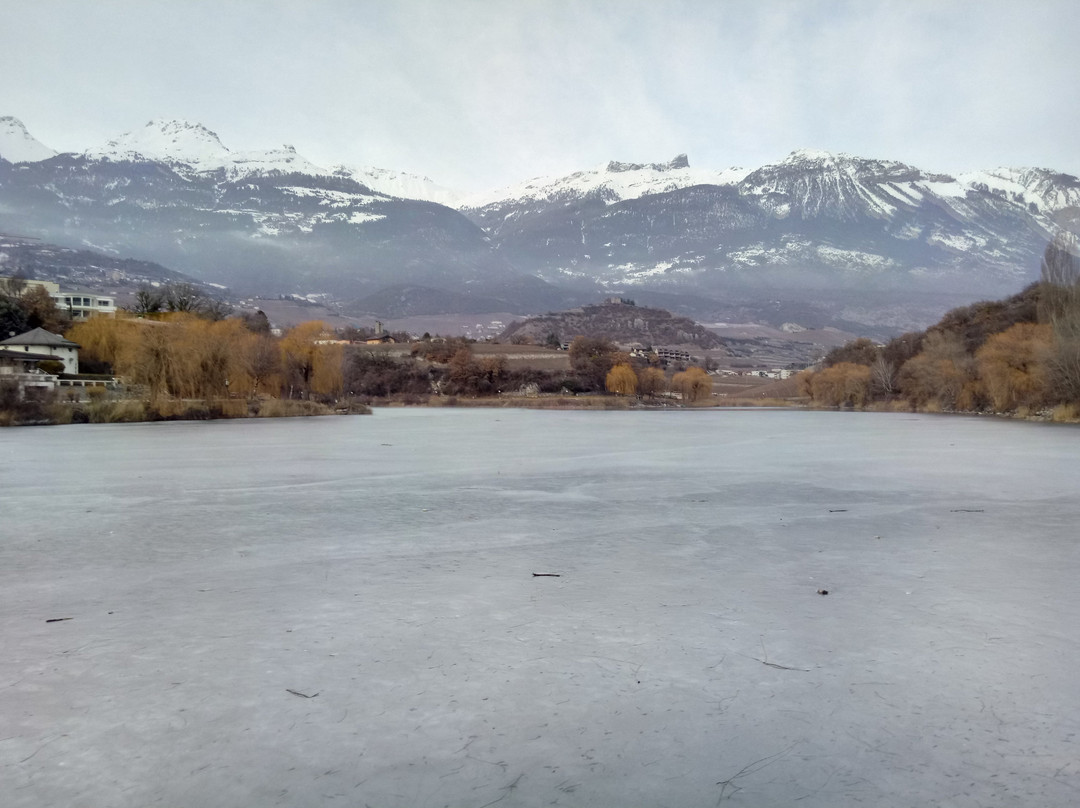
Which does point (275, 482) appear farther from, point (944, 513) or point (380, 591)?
point (944, 513)

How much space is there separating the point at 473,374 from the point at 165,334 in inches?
2116

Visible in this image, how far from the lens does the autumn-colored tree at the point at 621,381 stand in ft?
333

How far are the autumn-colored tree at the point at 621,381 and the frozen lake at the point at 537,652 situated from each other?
86.5 meters

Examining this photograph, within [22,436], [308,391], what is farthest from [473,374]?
[22,436]

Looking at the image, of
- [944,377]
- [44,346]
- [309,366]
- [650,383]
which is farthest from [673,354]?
[44,346]

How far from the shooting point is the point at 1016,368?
55125 mm

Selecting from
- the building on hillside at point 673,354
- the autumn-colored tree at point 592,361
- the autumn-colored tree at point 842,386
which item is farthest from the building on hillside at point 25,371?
the building on hillside at point 673,354

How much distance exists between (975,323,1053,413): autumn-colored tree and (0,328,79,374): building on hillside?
61.7 meters

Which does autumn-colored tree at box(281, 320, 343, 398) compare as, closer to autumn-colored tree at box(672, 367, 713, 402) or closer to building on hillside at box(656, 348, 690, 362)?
autumn-colored tree at box(672, 367, 713, 402)

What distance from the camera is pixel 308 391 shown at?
64812 mm

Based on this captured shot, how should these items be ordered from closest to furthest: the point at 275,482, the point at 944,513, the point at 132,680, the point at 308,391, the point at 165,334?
the point at 132,680
the point at 944,513
the point at 275,482
the point at 165,334
the point at 308,391

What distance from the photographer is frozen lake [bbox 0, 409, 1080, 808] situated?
4.42 meters

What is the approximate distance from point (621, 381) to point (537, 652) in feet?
314

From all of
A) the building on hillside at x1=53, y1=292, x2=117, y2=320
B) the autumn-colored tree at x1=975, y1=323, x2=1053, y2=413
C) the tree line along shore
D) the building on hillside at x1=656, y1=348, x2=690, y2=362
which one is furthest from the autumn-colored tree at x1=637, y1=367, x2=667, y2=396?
the building on hillside at x1=53, y1=292, x2=117, y2=320
